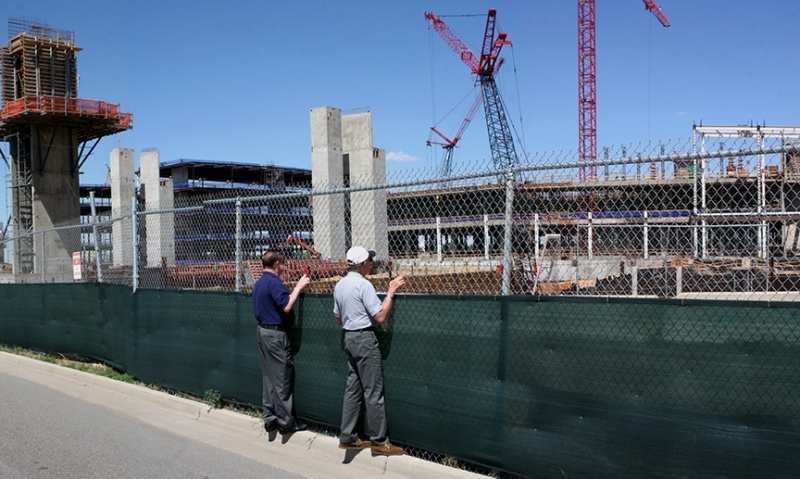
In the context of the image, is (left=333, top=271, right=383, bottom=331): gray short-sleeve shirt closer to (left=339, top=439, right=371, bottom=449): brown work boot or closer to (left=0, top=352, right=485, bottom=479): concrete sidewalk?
(left=339, top=439, right=371, bottom=449): brown work boot

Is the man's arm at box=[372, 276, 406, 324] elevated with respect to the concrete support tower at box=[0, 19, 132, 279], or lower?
lower

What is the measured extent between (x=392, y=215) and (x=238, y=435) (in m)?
2.98

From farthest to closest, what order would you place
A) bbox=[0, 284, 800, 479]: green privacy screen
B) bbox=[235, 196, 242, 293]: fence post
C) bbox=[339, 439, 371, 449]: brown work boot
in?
1. bbox=[235, 196, 242, 293]: fence post
2. bbox=[339, 439, 371, 449]: brown work boot
3. bbox=[0, 284, 800, 479]: green privacy screen

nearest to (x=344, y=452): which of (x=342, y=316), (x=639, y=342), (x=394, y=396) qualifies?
(x=394, y=396)

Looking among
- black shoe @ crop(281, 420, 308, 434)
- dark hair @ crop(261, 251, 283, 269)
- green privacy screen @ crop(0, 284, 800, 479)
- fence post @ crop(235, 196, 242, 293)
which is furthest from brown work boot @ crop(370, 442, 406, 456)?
fence post @ crop(235, 196, 242, 293)

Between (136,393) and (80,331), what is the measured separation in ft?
9.58

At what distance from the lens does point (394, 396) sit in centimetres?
651

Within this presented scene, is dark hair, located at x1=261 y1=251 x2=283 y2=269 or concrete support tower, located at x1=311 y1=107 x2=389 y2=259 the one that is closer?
dark hair, located at x1=261 y1=251 x2=283 y2=269

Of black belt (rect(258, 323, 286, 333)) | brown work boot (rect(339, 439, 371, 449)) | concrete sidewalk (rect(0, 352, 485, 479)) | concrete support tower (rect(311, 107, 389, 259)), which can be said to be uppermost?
concrete support tower (rect(311, 107, 389, 259))

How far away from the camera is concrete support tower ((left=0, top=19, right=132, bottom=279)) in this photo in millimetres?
45469

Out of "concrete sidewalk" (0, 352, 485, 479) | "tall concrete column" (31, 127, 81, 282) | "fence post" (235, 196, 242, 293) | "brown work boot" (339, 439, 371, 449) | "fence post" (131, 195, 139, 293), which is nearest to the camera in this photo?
"concrete sidewalk" (0, 352, 485, 479)

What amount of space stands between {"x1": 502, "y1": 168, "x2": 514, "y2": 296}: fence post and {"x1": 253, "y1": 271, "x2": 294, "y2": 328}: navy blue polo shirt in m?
2.38

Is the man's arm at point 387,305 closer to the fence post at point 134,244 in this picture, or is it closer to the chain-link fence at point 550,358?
the chain-link fence at point 550,358

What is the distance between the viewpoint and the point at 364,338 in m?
6.34
